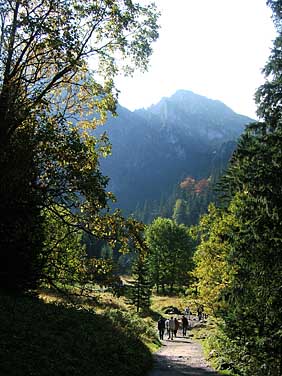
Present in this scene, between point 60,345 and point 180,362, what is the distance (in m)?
9.24

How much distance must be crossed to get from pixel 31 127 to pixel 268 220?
8.93 m

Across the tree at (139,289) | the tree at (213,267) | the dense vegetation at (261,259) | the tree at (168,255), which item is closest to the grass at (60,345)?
the dense vegetation at (261,259)

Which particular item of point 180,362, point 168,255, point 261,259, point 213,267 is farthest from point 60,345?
point 168,255

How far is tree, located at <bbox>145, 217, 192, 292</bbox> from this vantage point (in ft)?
219

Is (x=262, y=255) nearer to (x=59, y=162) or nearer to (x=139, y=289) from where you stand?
(x=59, y=162)

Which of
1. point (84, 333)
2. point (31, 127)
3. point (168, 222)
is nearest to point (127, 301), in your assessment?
point (168, 222)

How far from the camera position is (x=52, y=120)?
44.7 ft

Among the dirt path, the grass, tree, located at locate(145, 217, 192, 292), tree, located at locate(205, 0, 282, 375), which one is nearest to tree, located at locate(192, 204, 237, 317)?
the dirt path

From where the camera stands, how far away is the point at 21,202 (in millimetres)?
12641

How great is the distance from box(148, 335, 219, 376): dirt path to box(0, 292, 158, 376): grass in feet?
2.40

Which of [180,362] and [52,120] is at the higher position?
[52,120]

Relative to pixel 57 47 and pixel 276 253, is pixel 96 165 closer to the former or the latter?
pixel 57 47

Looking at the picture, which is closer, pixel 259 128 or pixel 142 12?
pixel 142 12

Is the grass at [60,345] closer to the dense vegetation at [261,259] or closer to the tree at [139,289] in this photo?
the dense vegetation at [261,259]
